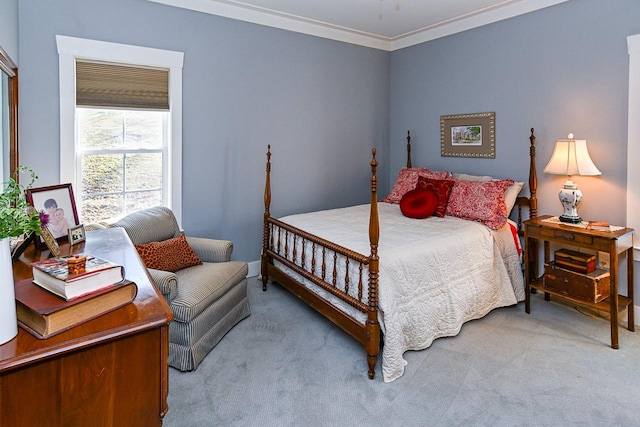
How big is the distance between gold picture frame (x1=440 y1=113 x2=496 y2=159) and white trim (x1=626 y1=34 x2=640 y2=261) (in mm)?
1128

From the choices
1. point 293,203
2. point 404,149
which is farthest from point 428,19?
point 293,203

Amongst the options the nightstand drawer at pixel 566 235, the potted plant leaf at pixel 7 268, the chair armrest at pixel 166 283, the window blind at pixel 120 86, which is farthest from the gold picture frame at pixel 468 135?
the potted plant leaf at pixel 7 268

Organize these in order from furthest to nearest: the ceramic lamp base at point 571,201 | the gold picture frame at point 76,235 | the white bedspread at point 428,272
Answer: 1. the ceramic lamp base at point 571,201
2. the white bedspread at point 428,272
3. the gold picture frame at point 76,235

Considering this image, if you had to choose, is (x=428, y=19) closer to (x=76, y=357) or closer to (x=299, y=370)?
(x=299, y=370)

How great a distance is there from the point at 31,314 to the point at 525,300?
3.45 m

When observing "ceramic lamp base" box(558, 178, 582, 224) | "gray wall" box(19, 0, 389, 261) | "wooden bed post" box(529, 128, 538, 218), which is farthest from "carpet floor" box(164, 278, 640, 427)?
"gray wall" box(19, 0, 389, 261)

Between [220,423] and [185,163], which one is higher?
[185,163]

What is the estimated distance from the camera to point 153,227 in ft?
9.96

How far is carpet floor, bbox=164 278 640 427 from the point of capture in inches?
81.9

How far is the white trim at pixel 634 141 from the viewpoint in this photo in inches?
117

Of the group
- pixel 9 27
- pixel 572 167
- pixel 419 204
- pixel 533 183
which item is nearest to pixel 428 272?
pixel 419 204

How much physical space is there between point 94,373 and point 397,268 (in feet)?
6.33

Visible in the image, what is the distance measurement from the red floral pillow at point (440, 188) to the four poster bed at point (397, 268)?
0.04 metres

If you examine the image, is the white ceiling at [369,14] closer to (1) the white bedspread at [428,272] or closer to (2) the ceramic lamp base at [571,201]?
A: (2) the ceramic lamp base at [571,201]
